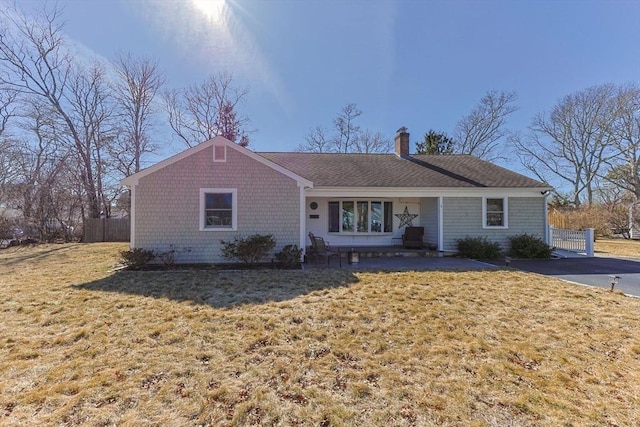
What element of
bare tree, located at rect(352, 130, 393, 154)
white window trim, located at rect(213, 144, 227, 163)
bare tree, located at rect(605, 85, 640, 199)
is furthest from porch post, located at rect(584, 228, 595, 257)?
bare tree, located at rect(605, 85, 640, 199)

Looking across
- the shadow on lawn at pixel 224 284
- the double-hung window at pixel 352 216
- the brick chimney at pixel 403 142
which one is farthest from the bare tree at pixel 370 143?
the shadow on lawn at pixel 224 284

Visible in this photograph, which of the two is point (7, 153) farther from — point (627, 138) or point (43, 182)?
point (627, 138)

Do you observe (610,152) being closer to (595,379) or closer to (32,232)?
(595,379)

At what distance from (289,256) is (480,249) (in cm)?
706

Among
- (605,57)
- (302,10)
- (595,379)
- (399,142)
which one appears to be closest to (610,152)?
Result: (605,57)

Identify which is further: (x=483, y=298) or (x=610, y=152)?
(x=610, y=152)

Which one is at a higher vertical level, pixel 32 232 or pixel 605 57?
pixel 605 57

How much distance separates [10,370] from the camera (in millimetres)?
3193

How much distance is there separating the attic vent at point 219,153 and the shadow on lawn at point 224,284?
358 centimetres

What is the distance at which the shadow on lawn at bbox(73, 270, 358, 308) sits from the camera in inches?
234

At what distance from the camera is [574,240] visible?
1253 cm

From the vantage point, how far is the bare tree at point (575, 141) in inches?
1190

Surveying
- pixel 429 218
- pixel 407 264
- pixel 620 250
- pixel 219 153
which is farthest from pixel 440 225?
pixel 620 250

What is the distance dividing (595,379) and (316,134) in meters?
29.6
